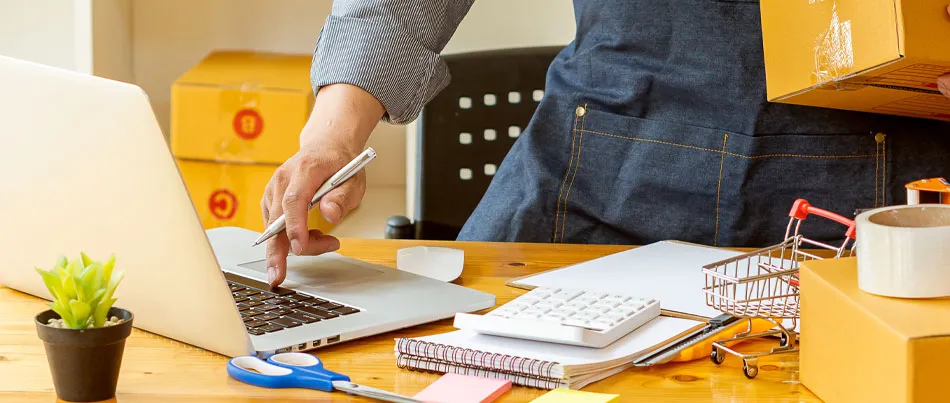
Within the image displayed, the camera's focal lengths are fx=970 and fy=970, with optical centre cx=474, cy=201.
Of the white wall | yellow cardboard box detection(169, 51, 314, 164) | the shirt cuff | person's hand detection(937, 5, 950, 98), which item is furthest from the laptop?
the white wall

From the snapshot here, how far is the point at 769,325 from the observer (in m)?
0.73

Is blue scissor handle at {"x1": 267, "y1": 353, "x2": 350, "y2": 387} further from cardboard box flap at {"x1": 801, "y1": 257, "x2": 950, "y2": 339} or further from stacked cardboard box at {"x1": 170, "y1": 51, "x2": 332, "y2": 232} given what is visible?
stacked cardboard box at {"x1": 170, "y1": 51, "x2": 332, "y2": 232}

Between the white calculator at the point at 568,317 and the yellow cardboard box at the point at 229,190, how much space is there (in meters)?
1.50

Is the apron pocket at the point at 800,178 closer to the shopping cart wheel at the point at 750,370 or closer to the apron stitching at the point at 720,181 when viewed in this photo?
the apron stitching at the point at 720,181

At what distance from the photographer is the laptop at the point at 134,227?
0.63m

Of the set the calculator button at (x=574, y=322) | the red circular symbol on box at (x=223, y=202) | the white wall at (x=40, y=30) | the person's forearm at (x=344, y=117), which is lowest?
the calculator button at (x=574, y=322)

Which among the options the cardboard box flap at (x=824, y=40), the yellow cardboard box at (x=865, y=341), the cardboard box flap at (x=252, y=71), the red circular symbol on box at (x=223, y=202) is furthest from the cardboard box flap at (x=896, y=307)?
the red circular symbol on box at (x=223, y=202)

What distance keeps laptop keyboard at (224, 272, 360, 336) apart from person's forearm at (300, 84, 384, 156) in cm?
19

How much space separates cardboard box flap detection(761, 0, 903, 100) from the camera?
30.0 inches

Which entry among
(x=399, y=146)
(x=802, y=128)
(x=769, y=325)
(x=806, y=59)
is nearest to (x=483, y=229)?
(x=802, y=128)

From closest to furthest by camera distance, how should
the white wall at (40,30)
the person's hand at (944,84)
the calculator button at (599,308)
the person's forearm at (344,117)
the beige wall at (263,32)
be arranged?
the calculator button at (599,308) → the person's hand at (944,84) → the person's forearm at (344,117) → the white wall at (40,30) → the beige wall at (263,32)

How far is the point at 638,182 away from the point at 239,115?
3.85ft

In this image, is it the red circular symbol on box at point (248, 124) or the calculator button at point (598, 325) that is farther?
the red circular symbol on box at point (248, 124)

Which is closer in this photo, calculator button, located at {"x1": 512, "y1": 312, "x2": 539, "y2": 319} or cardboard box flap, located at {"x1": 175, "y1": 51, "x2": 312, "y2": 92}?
calculator button, located at {"x1": 512, "y1": 312, "x2": 539, "y2": 319}
